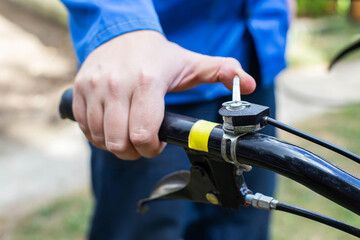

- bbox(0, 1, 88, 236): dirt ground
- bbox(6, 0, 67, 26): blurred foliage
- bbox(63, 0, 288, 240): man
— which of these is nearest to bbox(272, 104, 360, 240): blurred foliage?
bbox(63, 0, 288, 240): man

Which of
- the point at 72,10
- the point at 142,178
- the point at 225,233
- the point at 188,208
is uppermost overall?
the point at 72,10

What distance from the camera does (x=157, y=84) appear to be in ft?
2.06

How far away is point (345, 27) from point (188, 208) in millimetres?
5741

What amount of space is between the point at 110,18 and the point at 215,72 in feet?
0.68

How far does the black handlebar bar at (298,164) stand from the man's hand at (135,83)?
10 cm

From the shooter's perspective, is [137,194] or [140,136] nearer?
[140,136]

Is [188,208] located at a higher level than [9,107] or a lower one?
higher

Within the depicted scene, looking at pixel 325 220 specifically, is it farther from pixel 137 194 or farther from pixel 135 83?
pixel 137 194

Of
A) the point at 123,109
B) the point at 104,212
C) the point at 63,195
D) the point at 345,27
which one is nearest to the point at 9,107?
the point at 63,195

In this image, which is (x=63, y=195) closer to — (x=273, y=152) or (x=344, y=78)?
(x=273, y=152)

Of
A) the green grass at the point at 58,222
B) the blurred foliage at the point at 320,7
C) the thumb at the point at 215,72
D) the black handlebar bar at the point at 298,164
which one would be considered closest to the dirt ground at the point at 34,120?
the green grass at the point at 58,222

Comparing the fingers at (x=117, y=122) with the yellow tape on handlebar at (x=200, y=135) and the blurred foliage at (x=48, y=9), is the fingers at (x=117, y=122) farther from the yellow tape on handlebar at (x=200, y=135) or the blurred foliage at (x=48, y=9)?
the blurred foliage at (x=48, y=9)

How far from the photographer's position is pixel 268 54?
1101 mm

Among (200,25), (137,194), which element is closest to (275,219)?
(137,194)
